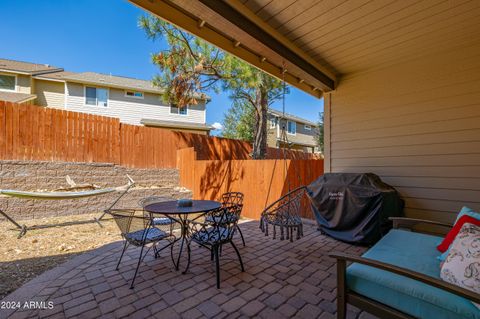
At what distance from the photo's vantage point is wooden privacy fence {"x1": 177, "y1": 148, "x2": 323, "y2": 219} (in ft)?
15.5

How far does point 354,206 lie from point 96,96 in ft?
42.9

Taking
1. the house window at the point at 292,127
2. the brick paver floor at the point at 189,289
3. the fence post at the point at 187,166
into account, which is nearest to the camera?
the brick paver floor at the point at 189,289

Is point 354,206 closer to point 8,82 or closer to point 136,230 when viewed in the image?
point 136,230

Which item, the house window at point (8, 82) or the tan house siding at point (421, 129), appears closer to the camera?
the tan house siding at point (421, 129)

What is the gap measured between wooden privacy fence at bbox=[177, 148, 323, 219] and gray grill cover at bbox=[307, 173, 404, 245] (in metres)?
0.89

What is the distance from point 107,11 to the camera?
8164 millimetres

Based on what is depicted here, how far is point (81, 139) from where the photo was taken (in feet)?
20.9

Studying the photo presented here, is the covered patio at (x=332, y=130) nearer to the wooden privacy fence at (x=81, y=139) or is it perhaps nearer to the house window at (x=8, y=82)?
the wooden privacy fence at (x=81, y=139)

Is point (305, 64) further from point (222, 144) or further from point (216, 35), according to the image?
point (222, 144)

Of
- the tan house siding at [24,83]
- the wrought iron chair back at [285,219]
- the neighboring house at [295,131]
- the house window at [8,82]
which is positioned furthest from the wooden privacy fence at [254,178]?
the house window at [8,82]

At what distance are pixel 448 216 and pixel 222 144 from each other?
7.61m

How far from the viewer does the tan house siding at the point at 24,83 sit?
35.4 feet

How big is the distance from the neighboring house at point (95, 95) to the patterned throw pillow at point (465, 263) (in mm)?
10348

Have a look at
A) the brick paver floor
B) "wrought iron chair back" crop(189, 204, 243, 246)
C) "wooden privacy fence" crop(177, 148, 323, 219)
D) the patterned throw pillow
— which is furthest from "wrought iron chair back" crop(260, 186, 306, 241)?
the patterned throw pillow
